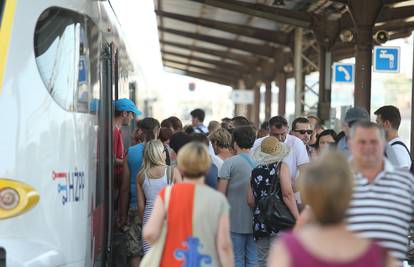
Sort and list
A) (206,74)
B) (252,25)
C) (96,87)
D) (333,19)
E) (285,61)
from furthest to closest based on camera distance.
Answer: (206,74) → (285,61) → (252,25) → (333,19) → (96,87)

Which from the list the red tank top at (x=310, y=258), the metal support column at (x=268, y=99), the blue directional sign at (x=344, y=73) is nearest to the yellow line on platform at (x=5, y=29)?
the red tank top at (x=310, y=258)

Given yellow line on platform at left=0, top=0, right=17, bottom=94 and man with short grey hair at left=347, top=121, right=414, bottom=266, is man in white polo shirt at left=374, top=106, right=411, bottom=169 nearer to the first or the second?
man with short grey hair at left=347, top=121, right=414, bottom=266

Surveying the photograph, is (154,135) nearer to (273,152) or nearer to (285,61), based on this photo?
(273,152)

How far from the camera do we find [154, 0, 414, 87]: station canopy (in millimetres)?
18909

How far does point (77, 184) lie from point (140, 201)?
1657 mm

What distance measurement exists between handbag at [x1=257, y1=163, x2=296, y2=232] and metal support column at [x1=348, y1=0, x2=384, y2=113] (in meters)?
8.49

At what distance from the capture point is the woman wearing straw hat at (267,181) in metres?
7.13

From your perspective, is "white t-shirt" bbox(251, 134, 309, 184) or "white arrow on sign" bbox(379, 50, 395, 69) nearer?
"white t-shirt" bbox(251, 134, 309, 184)

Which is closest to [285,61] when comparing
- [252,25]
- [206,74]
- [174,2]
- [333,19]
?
[252,25]

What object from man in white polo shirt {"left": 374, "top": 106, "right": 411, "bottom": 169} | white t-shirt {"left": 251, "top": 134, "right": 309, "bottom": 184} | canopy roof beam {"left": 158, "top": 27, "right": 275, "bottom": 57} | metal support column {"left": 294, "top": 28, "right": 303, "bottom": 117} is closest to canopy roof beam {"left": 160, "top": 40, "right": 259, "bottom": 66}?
canopy roof beam {"left": 158, "top": 27, "right": 275, "bottom": 57}

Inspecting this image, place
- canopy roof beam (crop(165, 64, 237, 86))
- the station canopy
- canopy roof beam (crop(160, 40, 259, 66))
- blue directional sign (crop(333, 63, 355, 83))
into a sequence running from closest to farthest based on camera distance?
1. blue directional sign (crop(333, 63, 355, 83))
2. the station canopy
3. canopy roof beam (crop(160, 40, 259, 66))
4. canopy roof beam (crop(165, 64, 237, 86))

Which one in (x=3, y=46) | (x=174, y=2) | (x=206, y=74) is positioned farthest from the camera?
(x=206, y=74)

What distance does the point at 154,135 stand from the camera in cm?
839

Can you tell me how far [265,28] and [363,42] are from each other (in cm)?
1129
